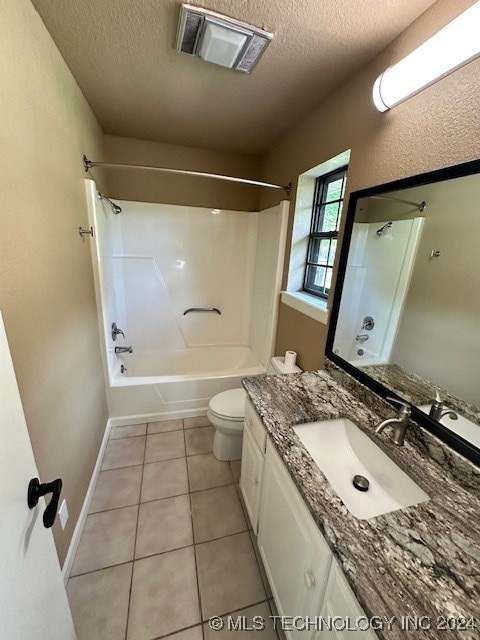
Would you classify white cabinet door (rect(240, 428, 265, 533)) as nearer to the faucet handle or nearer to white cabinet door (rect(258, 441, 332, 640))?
white cabinet door (rect(258, 441, 332, 640))

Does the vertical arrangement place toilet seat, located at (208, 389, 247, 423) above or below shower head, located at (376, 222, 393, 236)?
below

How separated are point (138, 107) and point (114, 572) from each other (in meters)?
2.78

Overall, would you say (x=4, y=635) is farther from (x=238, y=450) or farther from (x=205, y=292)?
(x=205, y=292)

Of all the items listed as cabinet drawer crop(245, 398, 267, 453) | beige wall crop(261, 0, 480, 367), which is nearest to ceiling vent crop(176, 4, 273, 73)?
beige wall crop(261, 0, 480, 367)

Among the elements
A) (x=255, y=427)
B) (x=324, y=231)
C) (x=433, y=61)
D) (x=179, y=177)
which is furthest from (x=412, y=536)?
(x=179, y=177)

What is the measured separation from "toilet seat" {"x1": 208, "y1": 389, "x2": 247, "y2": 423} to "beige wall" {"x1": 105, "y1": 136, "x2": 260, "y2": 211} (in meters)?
1.95

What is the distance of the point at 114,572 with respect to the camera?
1239 millimetres

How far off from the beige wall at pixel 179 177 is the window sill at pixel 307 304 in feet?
4.24

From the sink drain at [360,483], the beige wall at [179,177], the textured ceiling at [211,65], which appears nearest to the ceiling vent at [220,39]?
the textured ceiling at [211,65]

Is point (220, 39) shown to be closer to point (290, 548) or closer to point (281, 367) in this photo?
point (281, 367)

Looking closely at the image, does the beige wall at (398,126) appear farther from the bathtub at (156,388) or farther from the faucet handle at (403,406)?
the bathtub at (156,388)

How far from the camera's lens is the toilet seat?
176cm

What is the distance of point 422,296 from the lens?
103cm

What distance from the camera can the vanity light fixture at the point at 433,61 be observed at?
2.46 ft
